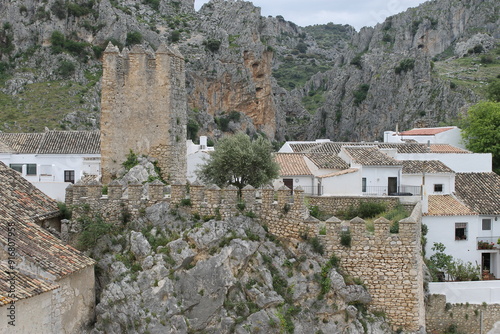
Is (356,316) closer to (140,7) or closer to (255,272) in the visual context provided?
(255,272)

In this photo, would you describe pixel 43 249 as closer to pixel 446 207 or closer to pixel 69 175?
pixel 446 207

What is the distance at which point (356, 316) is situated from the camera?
1683 cm

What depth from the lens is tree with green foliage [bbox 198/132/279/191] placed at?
876 inches

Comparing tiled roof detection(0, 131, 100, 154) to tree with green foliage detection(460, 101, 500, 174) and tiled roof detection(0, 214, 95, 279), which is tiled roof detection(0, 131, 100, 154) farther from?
tree with green foliage detection(460, 101, 500, 174)

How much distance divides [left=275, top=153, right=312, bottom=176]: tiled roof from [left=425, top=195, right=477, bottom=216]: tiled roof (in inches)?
242

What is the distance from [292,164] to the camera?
97.8 feet

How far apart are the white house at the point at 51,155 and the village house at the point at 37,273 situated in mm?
16129

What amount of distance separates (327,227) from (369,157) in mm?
13496

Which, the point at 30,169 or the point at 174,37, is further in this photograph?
the point at 174,37

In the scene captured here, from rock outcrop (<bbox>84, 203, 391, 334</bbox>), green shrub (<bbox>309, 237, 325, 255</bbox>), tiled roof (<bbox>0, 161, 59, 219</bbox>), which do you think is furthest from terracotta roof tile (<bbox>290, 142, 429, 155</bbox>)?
tiled roof (<bbox>0, 161, 59, 219</bbox>)

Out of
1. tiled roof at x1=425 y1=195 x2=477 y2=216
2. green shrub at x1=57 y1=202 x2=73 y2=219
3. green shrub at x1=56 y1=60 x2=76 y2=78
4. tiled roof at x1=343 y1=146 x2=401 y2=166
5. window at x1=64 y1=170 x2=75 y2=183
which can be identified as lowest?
tiled roof at x1=425 y1=195 x2=477 y2=216

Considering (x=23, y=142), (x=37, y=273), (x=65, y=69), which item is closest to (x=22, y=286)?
(x=37, y=273)

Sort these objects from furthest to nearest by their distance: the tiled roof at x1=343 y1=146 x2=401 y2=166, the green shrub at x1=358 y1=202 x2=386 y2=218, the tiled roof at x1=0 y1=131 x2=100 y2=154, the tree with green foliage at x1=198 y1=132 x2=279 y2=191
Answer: the tiled roof at x1=0 y1=131 x2=100 y2=154 → the tiled roof at x1=343 y1=146 x2=401 y2=166 → the green shrub at x1=358 y1=202 x2=386 y2=218 → the tree with green foliage at x1=198 y1=132 x2=279 y2=191

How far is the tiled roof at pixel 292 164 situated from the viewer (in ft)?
93.9
